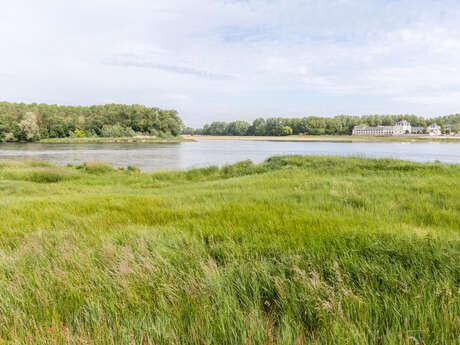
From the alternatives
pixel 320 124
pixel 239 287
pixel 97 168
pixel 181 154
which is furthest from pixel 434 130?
pixel 239 287

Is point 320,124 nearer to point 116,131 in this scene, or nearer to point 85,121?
point 116,131

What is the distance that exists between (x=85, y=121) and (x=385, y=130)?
183 metres

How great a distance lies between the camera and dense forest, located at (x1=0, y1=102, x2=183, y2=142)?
100 metres

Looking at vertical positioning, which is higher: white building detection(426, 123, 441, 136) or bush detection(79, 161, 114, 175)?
white building detection(426, 123, 441, 136)

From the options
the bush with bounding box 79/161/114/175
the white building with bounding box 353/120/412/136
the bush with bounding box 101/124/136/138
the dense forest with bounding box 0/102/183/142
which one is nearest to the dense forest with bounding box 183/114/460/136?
the white building with bounding box 353/120/412/136

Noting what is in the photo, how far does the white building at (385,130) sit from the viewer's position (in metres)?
159

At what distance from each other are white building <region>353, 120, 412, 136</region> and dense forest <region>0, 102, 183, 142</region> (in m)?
116

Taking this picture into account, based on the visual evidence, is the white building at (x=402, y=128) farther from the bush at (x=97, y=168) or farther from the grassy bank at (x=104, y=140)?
the bush at (x=97, y=168)

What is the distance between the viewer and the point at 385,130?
163 m

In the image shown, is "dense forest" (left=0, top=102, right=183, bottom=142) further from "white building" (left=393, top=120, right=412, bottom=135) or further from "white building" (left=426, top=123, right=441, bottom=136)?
"white building" (left=426, top=123, right=441, bottom=136)

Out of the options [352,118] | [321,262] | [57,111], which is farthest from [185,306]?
[352,118]

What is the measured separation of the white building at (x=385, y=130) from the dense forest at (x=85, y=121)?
11641 centimetres

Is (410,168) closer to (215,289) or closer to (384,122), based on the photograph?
(215,289)

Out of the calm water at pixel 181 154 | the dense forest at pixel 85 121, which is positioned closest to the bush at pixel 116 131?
the dense forest at pixel 85 121
